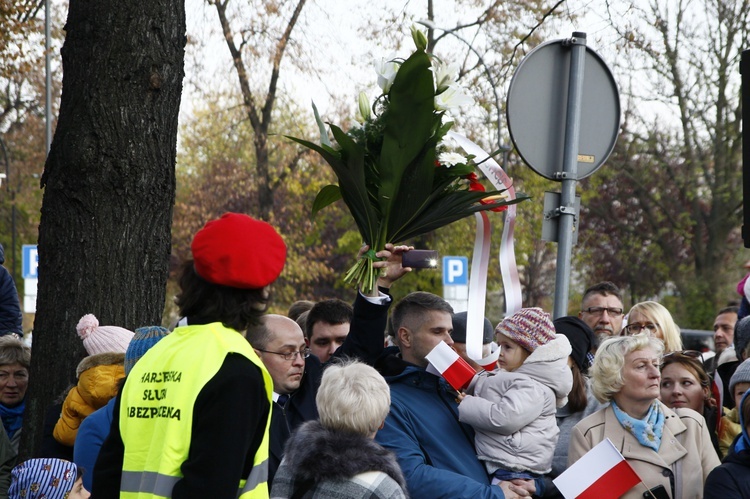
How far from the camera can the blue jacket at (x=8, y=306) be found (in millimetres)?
8133

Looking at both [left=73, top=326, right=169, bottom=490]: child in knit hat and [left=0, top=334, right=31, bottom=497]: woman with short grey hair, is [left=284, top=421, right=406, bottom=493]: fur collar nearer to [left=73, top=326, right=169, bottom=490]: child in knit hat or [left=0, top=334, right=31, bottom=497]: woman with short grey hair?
[left=73, top=326, right=169, bottom=490]: child in knit hat

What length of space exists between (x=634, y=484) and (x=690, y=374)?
4.51 ft

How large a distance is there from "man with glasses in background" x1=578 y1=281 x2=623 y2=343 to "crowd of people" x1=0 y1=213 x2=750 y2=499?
921 mm

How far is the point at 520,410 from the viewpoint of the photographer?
15.3 feet

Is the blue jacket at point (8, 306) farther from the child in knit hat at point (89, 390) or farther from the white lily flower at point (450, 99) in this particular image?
the white lily flower at point (450, 99)

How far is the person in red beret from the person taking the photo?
2980mm

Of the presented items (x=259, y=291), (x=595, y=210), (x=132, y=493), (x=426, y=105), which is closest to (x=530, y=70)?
(x=426, y=105)

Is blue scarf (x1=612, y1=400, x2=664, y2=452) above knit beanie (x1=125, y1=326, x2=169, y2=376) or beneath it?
beneath

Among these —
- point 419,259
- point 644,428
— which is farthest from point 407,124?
point 644,428

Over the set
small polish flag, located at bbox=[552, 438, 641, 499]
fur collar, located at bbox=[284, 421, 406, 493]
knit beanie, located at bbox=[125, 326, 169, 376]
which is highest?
knit beanie, located at bbox=[125, 326, 169, 376]

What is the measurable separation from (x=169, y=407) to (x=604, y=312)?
487 cm

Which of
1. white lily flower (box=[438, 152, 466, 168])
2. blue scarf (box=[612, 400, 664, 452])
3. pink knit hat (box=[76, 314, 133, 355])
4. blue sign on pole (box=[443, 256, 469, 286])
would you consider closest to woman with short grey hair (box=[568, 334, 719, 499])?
blue scarf (box=[612, 400, 664, 452])

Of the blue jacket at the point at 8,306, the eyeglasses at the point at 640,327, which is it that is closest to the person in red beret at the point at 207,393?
the eyeglasses at the point at 640,327

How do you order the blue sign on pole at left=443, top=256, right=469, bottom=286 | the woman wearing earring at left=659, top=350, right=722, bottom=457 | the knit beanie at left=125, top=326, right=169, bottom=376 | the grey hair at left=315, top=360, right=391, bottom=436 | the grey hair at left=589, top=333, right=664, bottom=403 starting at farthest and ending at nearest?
the blue sign on pole at left=443, top=256, right=469, bottom=286, the woman wearing earring at left=659, top=350, right=722, bottom=457, the grey hair at left=589, top=333, right=664, bottom=403, the knit beanie at left=125, top=326, right=169, bottom=376, the grey hair at left=315, top=360, right=391, bottom=436
